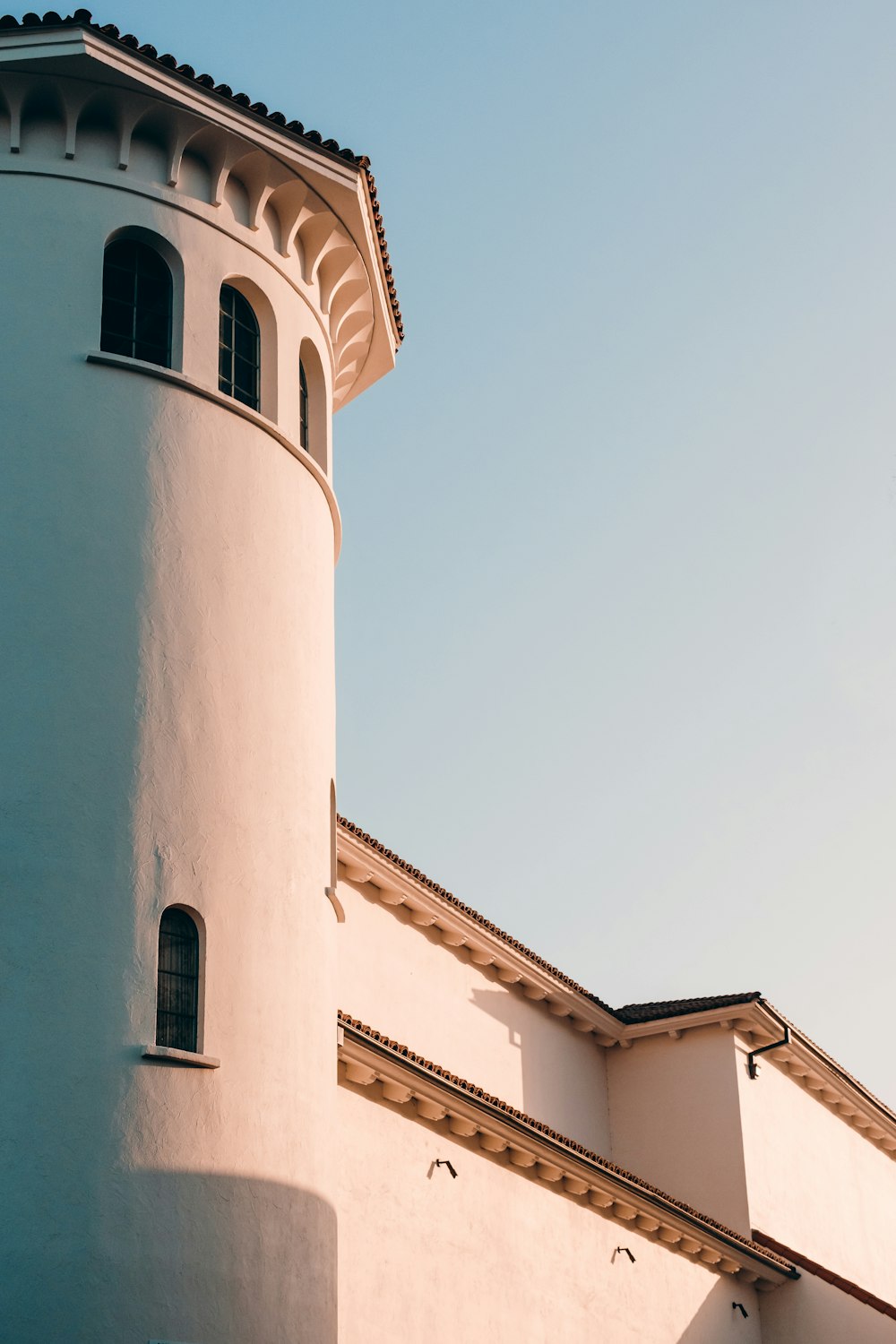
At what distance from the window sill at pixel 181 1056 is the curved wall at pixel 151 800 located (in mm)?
75

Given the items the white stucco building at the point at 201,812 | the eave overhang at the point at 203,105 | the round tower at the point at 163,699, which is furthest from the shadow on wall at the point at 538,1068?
the eave overhang at the point at 203,105

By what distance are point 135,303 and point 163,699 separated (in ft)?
14.6

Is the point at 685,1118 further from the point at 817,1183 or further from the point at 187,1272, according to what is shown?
the point at 187,1272

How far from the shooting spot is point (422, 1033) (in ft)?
82.7

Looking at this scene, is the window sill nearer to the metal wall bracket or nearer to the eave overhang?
the eave overhang

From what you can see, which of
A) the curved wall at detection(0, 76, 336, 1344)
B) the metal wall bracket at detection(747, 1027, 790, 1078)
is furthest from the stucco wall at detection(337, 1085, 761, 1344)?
the metal wall bracket at detection(747, 1027, 790, 1078)

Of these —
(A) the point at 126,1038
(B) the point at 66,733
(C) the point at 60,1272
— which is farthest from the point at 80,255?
(C) the point at 60,1272

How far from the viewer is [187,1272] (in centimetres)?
1359

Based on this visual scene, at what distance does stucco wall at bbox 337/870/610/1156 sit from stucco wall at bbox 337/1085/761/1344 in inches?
164

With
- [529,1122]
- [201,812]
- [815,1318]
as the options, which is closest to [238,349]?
[201,812]

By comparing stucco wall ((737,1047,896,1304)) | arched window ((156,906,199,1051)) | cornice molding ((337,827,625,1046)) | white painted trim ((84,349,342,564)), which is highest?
white painted trim ((84,349,342,564))

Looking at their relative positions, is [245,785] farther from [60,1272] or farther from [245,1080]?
[60,1272]

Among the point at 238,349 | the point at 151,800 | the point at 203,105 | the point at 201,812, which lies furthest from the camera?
the point at 238,349

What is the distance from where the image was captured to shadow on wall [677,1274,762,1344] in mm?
23922
